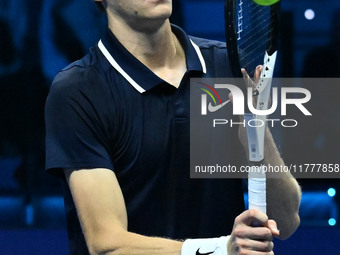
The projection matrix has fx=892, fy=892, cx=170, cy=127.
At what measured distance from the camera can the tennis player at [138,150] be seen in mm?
2174

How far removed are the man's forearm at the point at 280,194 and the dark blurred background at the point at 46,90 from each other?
1.65 meters

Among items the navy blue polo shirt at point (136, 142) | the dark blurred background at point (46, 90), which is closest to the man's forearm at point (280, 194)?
the navy blue polo shirt at point (136, 142)

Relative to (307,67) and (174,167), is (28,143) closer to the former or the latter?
(307,67)

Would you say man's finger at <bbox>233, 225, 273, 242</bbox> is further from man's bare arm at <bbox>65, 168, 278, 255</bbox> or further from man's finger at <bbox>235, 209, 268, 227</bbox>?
man's bare arm at <bbox>65, 168, 278, 255</bbox>

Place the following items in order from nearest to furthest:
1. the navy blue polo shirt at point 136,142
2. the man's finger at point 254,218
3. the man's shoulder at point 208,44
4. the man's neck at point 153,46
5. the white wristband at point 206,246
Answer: the man's finger at point 254,218 < the white wristband at point 206,246 < the navy blue polo shirt at point 136,142 < the man's neck at point 153,46 < the man's shoulder at point 208,44

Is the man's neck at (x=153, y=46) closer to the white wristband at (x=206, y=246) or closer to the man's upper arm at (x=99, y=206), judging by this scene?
the man's upper arm at (x=99, y=206)

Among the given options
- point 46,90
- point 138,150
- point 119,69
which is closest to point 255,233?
point 138,150

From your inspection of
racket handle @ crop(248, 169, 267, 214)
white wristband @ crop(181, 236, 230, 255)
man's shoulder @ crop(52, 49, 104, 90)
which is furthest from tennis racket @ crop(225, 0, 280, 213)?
man's shoulder @ crop(52, 49, 104, 90)

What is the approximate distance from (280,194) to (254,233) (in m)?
0.38

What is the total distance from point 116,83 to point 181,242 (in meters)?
0.45

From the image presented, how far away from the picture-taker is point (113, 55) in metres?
2.36

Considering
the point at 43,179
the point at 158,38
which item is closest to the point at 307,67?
the point at 43,179

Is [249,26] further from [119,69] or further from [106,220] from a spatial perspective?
[106,220]

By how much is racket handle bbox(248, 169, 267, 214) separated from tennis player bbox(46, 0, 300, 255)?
15 cm
